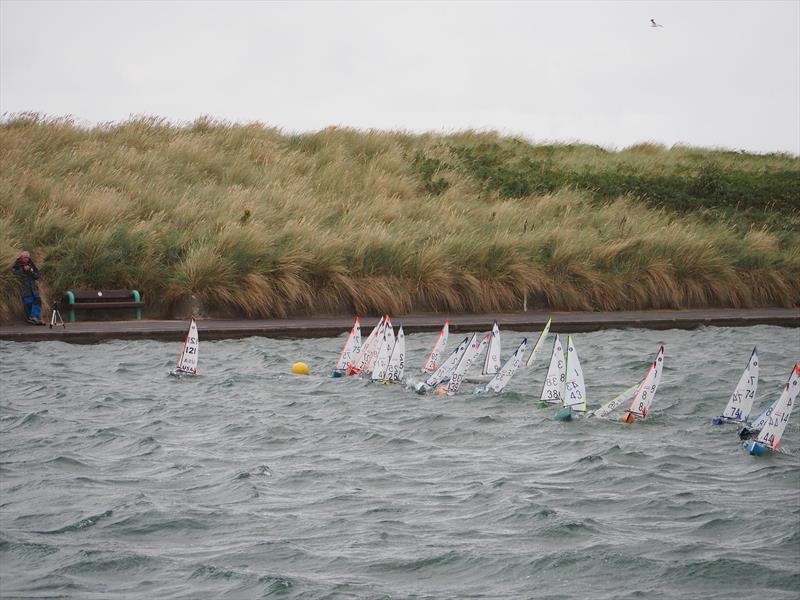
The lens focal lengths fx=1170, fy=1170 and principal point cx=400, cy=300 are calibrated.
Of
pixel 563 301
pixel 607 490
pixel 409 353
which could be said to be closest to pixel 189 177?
pixel 563 301

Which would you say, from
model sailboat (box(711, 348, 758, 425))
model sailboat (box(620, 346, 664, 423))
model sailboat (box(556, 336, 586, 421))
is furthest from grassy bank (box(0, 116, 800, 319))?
model sailboat (box(711, 348, 758, 425))

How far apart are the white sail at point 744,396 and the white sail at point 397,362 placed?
Result: 4.24m

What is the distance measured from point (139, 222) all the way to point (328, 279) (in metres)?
4.20

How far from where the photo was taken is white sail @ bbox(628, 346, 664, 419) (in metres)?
Answer: 11.9

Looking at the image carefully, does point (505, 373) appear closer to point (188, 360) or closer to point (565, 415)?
point (565, 415)

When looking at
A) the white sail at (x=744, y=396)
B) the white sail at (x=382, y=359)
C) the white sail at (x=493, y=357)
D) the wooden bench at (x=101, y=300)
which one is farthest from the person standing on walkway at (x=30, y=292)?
the white sail at (x=744, y=396)

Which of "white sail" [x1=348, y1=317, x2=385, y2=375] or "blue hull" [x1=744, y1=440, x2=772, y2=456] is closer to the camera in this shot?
"blue hull" [x1=744, y1=440, x2=772, y2=456]

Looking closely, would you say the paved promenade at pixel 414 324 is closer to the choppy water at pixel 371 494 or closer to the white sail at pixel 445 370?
the choppy water at pixel 371 494

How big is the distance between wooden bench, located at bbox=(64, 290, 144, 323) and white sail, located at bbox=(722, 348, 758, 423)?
469 inches

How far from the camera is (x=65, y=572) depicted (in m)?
7.48

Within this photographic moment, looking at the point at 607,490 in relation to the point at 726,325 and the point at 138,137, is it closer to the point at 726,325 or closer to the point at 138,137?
the point at 726,325

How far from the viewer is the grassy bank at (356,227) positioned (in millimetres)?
21984

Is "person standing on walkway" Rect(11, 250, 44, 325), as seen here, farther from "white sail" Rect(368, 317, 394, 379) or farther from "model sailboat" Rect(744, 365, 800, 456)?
"model sailboat" Rect(744, 365, 800, 456)

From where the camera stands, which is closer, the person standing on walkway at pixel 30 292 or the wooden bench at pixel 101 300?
the person standing on walkway at pixel 30 292
